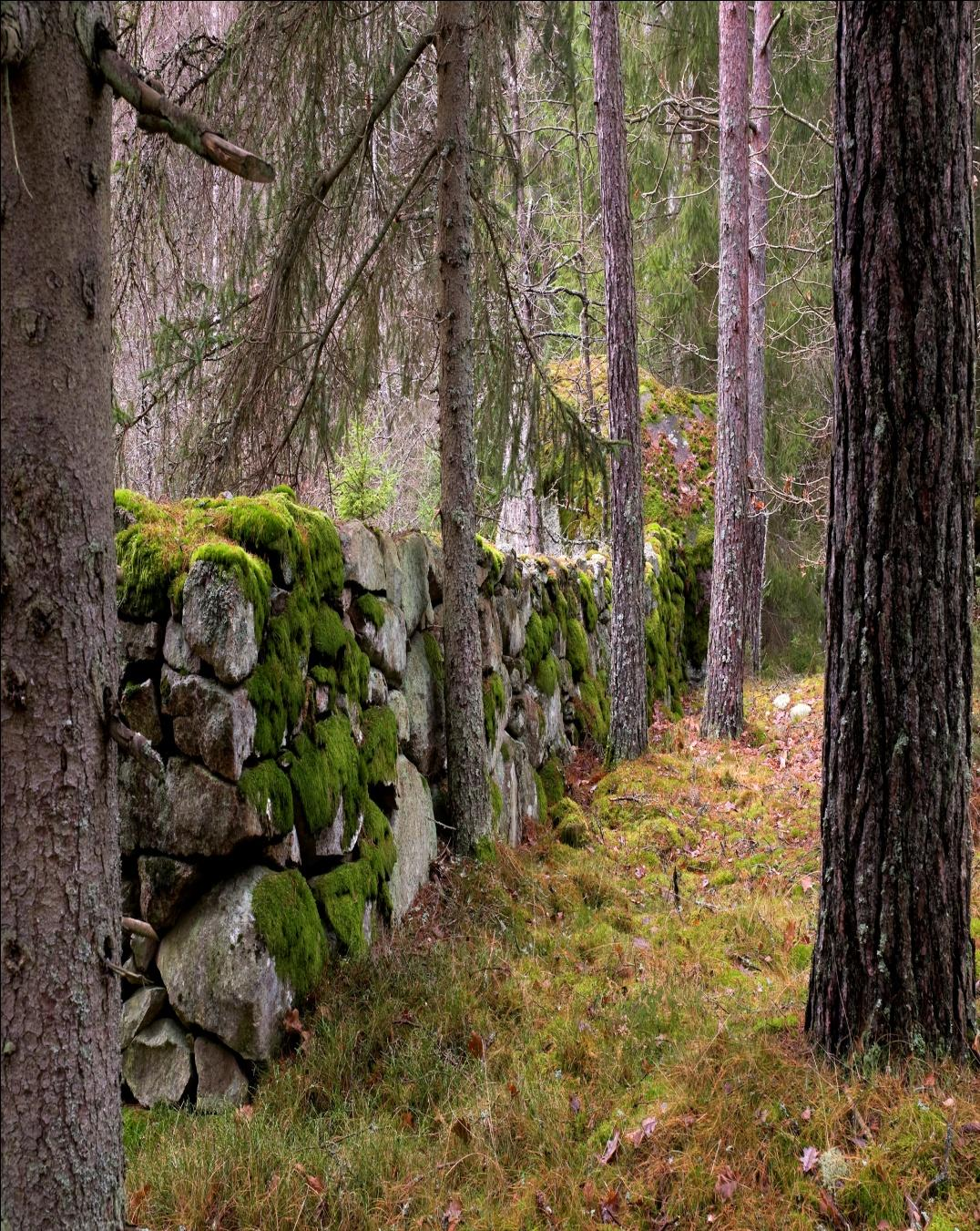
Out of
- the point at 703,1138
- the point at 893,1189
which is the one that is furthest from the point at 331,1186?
the point at 893,1189

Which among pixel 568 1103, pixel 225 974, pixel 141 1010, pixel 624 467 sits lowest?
pixel 568 1103

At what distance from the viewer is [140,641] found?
3.52 metres

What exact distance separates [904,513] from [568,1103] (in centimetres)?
239

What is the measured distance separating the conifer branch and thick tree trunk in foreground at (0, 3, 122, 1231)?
67 mm

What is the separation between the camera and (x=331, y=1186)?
8.96 ft

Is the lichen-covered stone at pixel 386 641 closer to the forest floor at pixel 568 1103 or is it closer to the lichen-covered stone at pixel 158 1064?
the forest floor at pixel 568 1103

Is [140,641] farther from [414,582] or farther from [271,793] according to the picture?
[414,582]

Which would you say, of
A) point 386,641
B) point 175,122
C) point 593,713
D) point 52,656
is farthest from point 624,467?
point 52,656

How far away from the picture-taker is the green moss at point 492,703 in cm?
594

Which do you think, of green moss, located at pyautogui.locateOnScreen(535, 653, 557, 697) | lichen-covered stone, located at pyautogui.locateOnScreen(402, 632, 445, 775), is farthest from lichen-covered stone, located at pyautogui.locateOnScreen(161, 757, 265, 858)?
green moss, located at pyautogui.locateOnScreen(535, 653, 557, 697)

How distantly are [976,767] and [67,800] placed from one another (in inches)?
239

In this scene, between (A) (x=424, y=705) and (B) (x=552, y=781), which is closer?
(A) (x=424, y=705)

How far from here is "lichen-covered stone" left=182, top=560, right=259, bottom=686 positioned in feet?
11.1

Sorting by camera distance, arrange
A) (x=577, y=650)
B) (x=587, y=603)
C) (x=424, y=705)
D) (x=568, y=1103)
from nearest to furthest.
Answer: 1. (x=568, y=1103)
2. (x=424, y=705)
3. (x=577, y=650)
4. (x=587, y=603)
